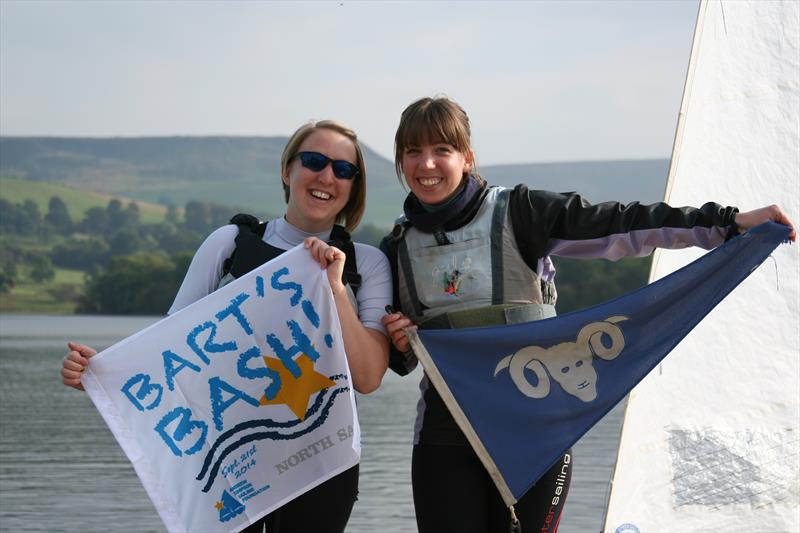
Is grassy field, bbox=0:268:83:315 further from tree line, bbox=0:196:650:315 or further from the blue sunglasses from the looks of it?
the blue sunglasses

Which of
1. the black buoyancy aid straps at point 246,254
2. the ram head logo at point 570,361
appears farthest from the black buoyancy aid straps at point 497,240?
the black buoyancy aid straps at point 246,254

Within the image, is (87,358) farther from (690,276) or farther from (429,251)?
(690,276)

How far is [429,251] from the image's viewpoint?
479 centimetres

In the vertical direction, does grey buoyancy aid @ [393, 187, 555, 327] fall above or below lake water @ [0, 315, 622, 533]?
above

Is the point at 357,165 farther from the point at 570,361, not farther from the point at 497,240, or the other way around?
the point at 570,361

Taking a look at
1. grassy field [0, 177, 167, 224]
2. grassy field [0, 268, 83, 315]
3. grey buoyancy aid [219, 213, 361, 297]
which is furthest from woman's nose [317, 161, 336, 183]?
grassy field [0, 177, 167, 224]

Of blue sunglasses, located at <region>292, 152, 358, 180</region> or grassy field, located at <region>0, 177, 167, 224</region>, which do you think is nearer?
blue sunglasses, located at <region>292, 152, 358, 180</region>

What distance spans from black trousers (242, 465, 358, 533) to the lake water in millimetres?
9731

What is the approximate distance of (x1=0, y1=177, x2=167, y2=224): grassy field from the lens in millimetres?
139875

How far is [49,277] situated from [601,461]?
10568cm

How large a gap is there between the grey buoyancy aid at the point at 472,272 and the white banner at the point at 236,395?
1.25ft

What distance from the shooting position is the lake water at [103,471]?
15.0 metres

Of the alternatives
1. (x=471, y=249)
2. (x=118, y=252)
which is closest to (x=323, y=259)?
(x=471, y=249)

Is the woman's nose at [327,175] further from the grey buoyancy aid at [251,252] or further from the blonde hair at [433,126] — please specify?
the blonde hair at [433,126]
